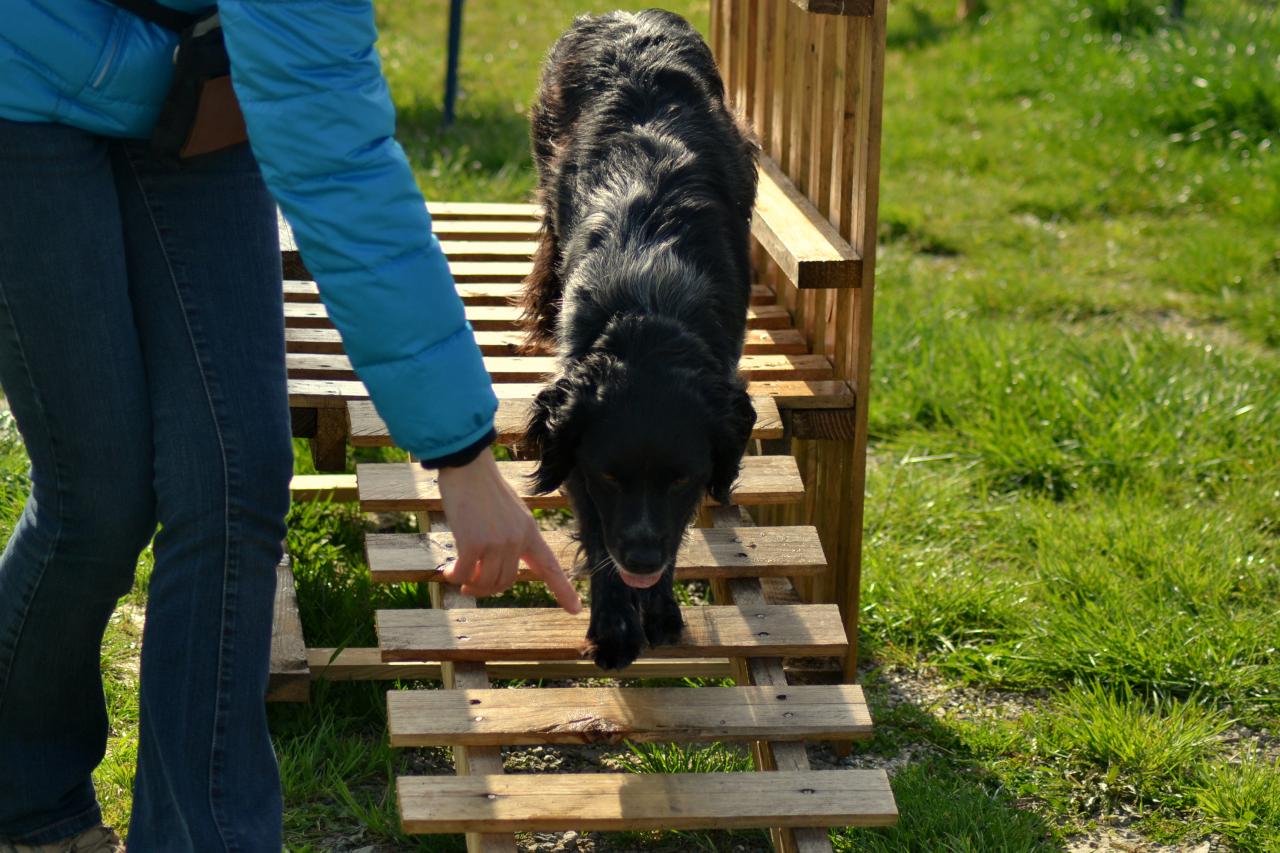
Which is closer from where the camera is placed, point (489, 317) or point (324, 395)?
point (324, 395)

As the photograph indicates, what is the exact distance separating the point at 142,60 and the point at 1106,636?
2722 millimetres

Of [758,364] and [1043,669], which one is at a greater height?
[758,364]

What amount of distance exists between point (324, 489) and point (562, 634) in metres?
1.30

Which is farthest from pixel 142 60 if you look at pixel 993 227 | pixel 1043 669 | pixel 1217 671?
pixel 993 227

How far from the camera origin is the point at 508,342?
163 inches

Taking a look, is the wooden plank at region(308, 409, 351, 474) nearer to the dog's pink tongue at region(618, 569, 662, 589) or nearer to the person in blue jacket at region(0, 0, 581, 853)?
the dog's pink tongue at region(618, 569, 662, 589)

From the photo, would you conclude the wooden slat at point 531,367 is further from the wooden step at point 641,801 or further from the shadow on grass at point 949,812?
the wooden step at point 641,801

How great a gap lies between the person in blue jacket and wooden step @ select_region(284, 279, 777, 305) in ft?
7.02

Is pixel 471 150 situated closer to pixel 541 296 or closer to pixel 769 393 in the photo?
pixel 541 296

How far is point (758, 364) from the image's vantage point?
3.94 metres

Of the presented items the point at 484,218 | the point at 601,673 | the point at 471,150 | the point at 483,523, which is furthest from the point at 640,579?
the point at 471,150

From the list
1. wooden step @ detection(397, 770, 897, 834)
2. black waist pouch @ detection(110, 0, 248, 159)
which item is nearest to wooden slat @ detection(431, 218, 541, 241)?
wooden step @ detection(397, 770, 897, 834)

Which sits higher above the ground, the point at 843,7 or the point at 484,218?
the point at 843,7

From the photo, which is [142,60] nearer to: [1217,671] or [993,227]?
[1217,671]
